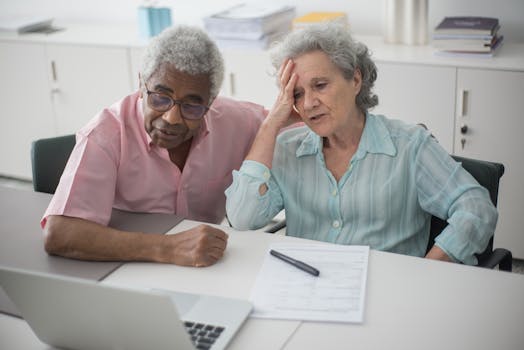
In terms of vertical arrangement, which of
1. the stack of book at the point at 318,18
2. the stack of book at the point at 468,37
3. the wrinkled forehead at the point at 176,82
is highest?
the wrinkled forehead at the point at 176,82

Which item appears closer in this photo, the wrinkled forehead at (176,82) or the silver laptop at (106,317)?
the silver laptop at (106,317)

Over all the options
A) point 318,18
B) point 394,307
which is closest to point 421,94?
point 318,18

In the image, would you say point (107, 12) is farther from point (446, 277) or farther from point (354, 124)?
point (446, 277)

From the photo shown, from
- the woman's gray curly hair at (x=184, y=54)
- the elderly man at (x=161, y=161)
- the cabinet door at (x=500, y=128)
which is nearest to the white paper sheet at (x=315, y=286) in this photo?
the elderly man at (x=161, y=161)

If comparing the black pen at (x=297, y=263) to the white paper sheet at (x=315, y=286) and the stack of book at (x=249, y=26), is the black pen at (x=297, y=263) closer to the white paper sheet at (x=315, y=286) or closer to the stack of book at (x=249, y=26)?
the white paper sheet at (x=315, y=286)

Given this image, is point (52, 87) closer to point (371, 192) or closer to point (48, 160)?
point (48, 160)

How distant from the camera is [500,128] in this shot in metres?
3.13

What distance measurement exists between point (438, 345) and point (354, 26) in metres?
2.50

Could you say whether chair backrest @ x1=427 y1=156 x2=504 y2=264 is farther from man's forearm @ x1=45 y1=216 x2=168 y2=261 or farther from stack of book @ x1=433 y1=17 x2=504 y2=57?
stack of book @ x1=433 y1=17 x2=504 y2=57

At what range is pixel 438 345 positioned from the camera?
1.49 metres

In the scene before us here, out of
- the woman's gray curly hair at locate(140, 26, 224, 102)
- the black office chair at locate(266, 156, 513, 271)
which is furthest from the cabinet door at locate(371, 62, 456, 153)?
the woman's gray curly hair at locate(140, 26, 224, 102)

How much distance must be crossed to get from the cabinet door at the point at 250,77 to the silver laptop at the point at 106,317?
6.79 feet

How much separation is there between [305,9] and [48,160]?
1823mm

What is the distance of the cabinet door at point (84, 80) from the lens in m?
3.90
